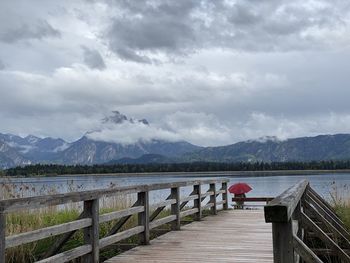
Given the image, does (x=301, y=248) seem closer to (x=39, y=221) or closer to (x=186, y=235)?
(x=186, y=235)

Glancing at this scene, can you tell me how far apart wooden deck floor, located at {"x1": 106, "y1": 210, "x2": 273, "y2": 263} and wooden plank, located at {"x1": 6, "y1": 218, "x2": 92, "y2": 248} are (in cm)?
101

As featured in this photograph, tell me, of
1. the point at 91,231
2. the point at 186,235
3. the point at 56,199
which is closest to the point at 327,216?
the point at 186,235

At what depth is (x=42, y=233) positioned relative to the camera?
6004mm

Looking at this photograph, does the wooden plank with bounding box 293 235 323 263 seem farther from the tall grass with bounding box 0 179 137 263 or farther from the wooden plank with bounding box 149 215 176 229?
the wooden plank with bounding box 149 215 176 229

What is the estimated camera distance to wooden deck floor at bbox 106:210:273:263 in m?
7.86

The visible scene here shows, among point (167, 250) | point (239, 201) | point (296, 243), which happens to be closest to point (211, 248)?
point (167, 250)

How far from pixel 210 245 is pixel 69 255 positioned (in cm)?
325

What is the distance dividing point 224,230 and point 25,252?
443 centimetres

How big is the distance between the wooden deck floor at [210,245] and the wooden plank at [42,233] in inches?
39.8

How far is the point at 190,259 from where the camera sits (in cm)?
775

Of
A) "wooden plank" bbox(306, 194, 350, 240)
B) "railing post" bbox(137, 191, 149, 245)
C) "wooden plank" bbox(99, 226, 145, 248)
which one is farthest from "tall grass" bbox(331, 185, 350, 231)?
"wooden plank" bbox(99, 226, 145, 248)

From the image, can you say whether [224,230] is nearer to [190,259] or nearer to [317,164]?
[190,259]

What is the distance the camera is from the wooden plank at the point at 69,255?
20.2ft

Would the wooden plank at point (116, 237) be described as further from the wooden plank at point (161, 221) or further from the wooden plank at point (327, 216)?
the wooden plank at point (327, 216)
